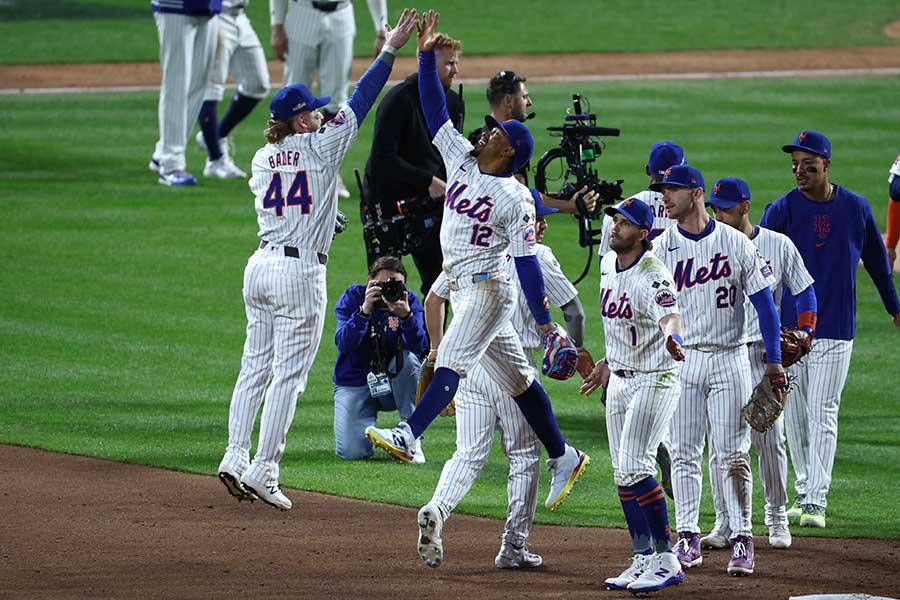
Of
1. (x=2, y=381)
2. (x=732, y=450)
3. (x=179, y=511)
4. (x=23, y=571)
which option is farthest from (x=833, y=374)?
(x=2, y=381)

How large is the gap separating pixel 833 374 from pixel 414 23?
9.16ft

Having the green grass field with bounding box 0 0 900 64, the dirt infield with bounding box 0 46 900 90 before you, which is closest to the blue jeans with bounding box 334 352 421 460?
the dirt infield with bounding box 0 46 900 90

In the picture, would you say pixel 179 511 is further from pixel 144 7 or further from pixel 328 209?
pixel 144 7

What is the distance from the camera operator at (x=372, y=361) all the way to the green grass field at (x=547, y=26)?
16741mm

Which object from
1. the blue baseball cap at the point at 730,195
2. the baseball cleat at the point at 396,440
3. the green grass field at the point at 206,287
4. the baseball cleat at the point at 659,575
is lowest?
the green grass field at the point at 206,287

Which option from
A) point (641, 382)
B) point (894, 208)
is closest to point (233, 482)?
point (641, 382)

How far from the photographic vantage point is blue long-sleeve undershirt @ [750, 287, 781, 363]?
709cm

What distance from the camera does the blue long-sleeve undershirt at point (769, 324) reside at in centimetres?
709

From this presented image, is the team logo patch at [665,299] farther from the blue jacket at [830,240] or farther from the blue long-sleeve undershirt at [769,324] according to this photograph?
the blue jacket at [830,240]

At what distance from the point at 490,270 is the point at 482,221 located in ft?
0.75

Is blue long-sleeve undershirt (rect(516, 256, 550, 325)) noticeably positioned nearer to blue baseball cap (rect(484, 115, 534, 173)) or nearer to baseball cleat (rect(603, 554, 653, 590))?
blue baseball cap (rect(484, 115, 534, 173))

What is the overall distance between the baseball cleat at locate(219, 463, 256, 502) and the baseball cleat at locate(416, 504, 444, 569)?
1.28 meters

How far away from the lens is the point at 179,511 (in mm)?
8164

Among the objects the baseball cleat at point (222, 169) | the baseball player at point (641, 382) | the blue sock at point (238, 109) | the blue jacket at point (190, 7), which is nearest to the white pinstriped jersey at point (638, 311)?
the baseball player at point (641, 382)
